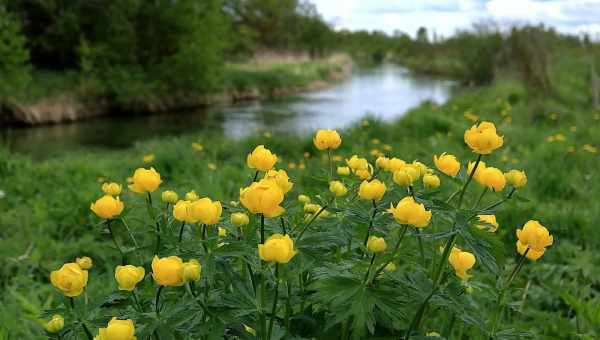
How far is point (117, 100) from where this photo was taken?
13109mm

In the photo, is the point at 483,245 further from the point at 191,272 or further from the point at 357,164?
the point at 191,272

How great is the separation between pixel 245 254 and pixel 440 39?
38.2 metres

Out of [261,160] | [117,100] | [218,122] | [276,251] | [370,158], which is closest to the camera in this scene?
[276,251]

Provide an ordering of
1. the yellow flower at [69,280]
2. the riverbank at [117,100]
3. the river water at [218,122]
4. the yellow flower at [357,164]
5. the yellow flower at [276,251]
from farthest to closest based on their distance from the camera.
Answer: the riverbank at [117,100], the river water at [218,122], the yellow flower at [357,164], the yellow flower at [69,280], the yellow flower at [276,251]

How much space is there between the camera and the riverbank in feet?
36.7

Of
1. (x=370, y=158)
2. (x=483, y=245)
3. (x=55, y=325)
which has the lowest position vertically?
(x=370, y=158)

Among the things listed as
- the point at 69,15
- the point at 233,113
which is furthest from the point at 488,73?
the point at 69,15

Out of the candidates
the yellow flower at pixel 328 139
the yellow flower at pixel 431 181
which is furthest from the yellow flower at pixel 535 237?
the yellow flower at pixel 328 139

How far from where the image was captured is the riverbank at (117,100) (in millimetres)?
11180

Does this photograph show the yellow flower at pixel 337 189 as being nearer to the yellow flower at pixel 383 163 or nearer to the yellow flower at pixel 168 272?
the yellow flower at pixel 383 163

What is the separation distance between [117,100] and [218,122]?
126 inches

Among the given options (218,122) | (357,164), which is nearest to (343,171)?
(357,164)

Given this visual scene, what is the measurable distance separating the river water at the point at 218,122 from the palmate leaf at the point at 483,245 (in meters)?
6.63

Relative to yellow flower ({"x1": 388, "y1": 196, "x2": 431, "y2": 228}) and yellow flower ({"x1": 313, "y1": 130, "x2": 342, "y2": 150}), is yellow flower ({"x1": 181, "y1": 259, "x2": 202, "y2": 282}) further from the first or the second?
yellow flower ({"x1": 313, "y1": 130, "x2": 342, "y2": 150})
